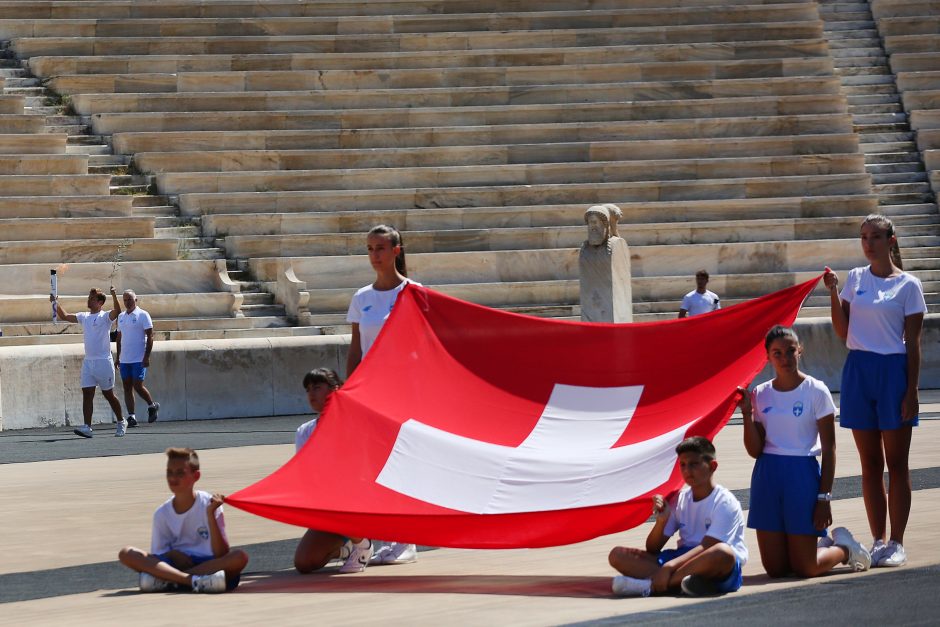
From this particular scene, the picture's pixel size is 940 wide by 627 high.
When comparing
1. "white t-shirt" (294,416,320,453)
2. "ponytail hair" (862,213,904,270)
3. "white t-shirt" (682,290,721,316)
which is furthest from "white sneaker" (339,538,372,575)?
"white t-shirt" (682,290,721,316)

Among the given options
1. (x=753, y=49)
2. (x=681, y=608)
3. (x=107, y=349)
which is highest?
(x=753, y=49)

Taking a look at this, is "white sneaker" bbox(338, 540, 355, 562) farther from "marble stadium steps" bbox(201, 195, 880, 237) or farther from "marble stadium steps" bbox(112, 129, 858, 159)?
"marble stadium steps" bbox(112, 129, 858, 159)

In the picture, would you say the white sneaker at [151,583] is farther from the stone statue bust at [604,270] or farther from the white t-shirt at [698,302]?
the white t-shirt at [698,302]

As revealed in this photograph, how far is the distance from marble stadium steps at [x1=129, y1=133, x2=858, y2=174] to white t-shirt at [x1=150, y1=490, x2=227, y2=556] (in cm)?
1664

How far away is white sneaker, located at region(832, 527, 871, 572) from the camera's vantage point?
7590mm

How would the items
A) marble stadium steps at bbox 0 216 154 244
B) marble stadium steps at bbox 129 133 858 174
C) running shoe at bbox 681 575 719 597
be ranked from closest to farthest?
running shoe at bbox 681 575 719 597 → marble stadium steps at bbox 0 216 154 244 → marble stadium steps at bbox 129 133 858 174

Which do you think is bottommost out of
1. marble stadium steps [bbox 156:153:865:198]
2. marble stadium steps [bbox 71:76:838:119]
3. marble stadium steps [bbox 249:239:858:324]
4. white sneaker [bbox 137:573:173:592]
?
white sneaker [bbox 137:573:173:592]

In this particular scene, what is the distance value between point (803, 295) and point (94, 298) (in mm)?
10833

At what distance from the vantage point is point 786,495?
24.5ft

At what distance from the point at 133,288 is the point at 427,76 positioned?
7113 mm

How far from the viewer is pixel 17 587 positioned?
7.79 m

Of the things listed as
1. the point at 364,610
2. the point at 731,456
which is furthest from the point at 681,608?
the point at 731,456

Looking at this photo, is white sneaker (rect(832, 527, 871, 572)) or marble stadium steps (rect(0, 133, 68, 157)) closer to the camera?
white sneaker (rect(832, 527, 871, 572))

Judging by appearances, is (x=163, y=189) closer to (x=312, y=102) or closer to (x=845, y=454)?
(x=312, y=102)
